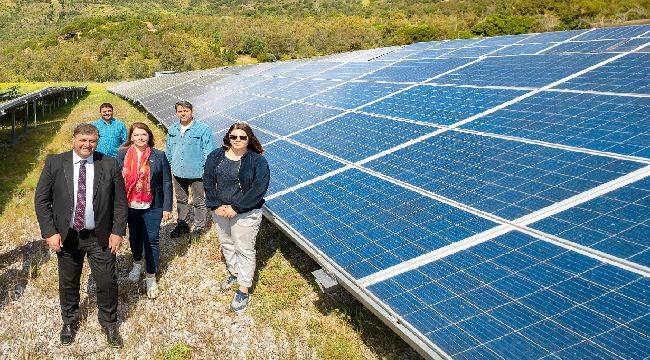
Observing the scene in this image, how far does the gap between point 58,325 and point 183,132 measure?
12.7ft

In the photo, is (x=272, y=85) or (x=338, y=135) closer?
(x=338, y=135)

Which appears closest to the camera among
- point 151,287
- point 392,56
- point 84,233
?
point 84,233

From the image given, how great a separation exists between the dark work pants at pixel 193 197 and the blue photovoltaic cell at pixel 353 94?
4198 millimetres

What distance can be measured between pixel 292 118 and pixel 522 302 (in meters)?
8.41

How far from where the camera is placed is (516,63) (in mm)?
11070

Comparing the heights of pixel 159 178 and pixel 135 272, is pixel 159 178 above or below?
above

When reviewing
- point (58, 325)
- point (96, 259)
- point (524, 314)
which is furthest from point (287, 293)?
point (524, 314)

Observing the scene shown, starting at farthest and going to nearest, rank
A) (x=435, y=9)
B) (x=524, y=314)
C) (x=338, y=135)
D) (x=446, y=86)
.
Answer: (x=435, y=9) < (x=446, y=86) < (x=338, y=135) < (x=524, y=314)

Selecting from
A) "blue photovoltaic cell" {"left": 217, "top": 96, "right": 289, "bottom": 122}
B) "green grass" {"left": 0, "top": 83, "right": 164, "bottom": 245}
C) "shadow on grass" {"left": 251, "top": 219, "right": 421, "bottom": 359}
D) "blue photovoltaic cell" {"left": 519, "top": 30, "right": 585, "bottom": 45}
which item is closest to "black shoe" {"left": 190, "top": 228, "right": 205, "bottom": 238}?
"shadow on grass" {"left": 251, "top": 219, "right": 421, "bottom": 359}

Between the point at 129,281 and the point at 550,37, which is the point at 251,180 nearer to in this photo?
the point at 129,281

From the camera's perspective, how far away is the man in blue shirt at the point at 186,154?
844 centimetres

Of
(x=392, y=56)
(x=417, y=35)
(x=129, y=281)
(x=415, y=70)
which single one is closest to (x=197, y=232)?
(x=129, y=281)

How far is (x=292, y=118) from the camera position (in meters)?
11.5

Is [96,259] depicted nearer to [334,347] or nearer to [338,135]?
[334,347]
